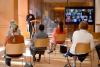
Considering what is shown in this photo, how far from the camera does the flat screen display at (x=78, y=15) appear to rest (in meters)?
17.1

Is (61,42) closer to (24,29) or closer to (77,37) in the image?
(77,37)

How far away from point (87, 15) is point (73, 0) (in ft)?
8.09

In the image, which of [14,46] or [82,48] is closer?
[82,48]

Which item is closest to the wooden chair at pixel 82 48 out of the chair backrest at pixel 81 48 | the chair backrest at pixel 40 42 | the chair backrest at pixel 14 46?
the chair backrest at pixel 81 48

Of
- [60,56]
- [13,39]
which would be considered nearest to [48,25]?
[60,56]

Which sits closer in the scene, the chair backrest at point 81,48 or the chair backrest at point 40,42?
the chair backrest at point 81,48

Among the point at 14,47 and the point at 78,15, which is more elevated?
the point at 78,15

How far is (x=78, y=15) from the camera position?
17.3 m

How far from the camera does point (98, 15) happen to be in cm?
1816

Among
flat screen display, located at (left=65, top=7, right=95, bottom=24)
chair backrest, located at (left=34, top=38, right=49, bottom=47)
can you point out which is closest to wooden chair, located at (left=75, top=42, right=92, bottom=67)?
chair backrest, located at (left=34, top=38, right=49, bottom=47)

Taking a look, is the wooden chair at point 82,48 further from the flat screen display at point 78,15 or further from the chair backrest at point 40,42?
the flat screen display at point 78,15

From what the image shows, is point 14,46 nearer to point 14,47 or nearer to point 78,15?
point 14,47

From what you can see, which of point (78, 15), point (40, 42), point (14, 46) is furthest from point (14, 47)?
point (78, 15)

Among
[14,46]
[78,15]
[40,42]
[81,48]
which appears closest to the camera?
[81,48]
